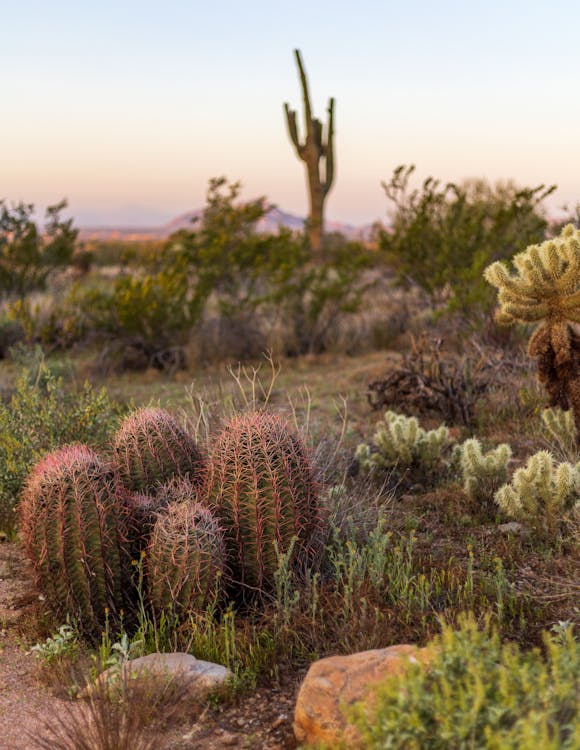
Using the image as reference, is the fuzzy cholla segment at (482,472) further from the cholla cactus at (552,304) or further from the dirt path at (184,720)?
the dirt path at (184,720)

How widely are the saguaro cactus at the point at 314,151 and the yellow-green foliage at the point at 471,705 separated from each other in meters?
21.4

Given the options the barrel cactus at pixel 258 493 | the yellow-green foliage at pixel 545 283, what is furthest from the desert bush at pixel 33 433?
the yellow-green foliage at pixel 545 283

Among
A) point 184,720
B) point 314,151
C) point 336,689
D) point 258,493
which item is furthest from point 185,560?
point 314,151

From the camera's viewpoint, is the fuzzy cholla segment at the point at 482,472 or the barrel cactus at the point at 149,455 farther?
the fuzzy cholla segment at the point at 482,472

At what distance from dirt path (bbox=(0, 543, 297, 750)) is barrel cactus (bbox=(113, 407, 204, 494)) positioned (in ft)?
3.10

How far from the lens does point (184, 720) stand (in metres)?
3.18

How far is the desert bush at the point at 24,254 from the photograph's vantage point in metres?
16.1

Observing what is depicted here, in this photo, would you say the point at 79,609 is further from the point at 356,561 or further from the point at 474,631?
the point at 474,631

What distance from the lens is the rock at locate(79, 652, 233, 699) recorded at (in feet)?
10.4

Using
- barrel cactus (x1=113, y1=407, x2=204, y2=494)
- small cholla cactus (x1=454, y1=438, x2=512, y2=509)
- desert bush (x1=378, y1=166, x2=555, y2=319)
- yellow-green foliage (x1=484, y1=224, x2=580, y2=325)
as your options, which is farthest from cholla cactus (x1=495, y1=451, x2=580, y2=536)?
desert bush (x1=378, y1=166, x2=555, y2=319)

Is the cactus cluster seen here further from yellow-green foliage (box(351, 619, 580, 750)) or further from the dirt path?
yellow-green foliage (box(351, 619, 580, 750))

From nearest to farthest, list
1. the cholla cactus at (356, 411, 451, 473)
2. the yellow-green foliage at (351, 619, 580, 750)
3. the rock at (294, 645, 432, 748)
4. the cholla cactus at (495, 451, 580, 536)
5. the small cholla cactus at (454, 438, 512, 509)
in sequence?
the yellow-green foliage at (351, 619, 580, 750)
the rock at (294, 645, 432, 748)
the cholla cactus at (495, 451, 580, 536)
the small cholla cactus at (454, 438, 512, 509)
the cholla cactus at (356, 411, 451, 473)

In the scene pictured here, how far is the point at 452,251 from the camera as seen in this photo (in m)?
13.6

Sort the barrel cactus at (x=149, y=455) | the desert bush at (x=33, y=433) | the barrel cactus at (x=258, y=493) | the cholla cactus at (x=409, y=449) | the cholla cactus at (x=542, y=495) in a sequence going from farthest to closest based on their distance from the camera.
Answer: the cholla cactus at (x=409, y=449) < the desert bush at (x=33, y=433) < the cholla cactus at (x=542, y=495) < the barrel cactus at (x=149, y=455) < the barrel cactus at (x=258, y=493)
